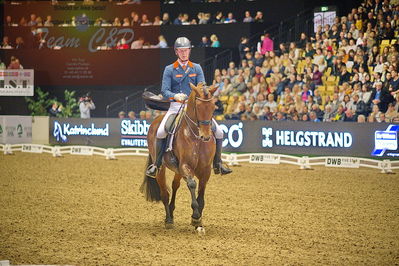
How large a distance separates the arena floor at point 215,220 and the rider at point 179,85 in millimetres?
1004

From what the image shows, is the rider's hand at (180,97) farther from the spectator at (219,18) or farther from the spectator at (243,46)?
the spectator at (219,18)

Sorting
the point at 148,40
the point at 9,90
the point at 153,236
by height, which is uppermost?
the point at 148,40

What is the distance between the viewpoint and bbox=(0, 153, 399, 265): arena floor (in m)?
7.79

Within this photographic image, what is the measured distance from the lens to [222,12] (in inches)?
1122

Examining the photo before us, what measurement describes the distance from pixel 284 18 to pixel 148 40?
6.26m

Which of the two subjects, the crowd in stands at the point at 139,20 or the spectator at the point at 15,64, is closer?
the crowd in stands at the point at 139,20

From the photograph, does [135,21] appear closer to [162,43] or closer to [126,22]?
[126,22]

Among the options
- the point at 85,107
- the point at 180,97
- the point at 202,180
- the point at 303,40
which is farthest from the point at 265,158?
the point at 180,97

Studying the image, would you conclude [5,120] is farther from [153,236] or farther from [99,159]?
[153,236]

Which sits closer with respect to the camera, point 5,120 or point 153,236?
point 153,236

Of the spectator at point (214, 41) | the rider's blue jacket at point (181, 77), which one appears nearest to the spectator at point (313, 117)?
the spectator at point (214, 41)

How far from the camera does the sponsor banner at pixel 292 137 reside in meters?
18.6

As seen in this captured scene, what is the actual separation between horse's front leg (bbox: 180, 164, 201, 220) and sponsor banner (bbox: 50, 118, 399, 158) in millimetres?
10298

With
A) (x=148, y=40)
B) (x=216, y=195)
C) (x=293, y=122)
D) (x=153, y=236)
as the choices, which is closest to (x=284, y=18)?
(x=148, y=40)
